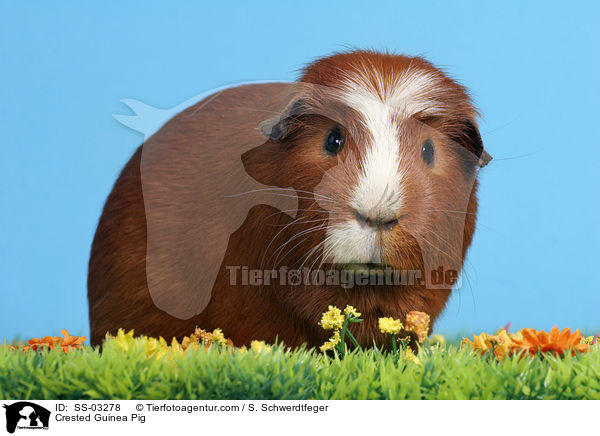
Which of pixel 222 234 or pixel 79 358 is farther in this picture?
pixel 222 234

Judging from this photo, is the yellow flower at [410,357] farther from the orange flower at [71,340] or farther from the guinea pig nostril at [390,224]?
the orange flower at [71,340]

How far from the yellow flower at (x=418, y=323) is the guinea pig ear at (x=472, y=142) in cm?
72

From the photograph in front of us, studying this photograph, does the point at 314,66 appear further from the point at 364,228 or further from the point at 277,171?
A: the point at 364,228

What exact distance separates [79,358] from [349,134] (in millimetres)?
1284

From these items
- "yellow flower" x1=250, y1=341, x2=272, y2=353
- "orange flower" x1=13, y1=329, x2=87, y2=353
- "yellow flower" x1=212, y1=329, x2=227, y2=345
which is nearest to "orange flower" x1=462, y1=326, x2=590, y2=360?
"yellow flower" x1=250, y1=341, x2=272, y2=353

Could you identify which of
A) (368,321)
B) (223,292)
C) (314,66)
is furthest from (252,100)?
(368,321)

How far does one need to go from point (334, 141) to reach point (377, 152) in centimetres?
20

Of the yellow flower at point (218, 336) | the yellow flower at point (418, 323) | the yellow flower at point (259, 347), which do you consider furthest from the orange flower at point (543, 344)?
the yellow flower at point (218, 336)

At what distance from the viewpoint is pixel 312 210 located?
2.54m

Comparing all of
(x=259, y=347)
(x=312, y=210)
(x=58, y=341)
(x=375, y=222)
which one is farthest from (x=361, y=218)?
(x=58, y=341)

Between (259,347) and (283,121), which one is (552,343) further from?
(283,121)

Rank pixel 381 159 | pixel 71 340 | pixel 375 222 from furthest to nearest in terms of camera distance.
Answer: pixel 71 340, pixel 381 159, pixel 375 222
